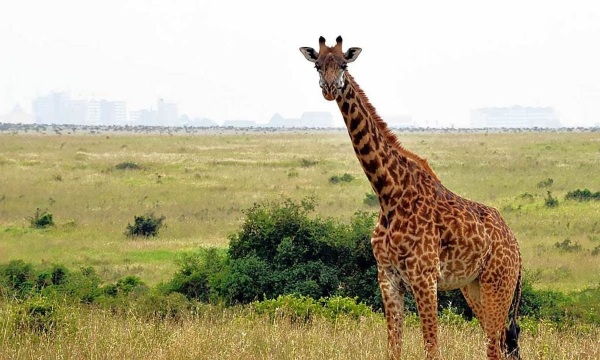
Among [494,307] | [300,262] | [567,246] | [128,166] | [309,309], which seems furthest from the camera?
[128,166]

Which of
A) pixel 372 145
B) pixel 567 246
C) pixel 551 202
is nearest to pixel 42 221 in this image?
pixel 567 246

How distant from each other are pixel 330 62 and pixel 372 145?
968 mm

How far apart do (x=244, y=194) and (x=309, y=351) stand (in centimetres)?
2717

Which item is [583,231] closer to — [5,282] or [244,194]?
[244,194]

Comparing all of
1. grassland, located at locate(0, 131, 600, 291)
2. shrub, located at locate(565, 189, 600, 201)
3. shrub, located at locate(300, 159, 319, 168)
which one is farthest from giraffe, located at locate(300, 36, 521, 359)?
shrub, located at locate(300, 159, 319, 168)

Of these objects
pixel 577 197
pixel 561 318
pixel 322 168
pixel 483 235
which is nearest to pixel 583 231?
pixel 577 197

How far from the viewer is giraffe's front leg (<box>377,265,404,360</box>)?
765 cm

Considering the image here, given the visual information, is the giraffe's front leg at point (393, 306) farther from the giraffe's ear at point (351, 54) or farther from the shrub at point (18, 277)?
the shrub at point (18, 277)

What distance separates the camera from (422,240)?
7.43 metres

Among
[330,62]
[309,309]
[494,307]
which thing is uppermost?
[330,62]

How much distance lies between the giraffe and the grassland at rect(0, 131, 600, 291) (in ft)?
38.2

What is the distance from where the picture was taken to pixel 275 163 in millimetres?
50781

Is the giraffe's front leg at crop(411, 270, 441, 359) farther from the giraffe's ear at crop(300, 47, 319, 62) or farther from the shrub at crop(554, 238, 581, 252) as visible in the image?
the shrub at crop(554, 238, 581, 252)

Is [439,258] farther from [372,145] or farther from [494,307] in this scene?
[372,145]
